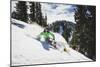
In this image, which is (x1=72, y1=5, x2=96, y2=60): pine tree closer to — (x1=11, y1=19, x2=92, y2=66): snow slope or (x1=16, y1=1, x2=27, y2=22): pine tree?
(x1=11, y1=19, x2=92, y2=66): snow slope

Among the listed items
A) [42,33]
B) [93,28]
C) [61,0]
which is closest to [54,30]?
[42,33]

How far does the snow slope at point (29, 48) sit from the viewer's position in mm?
2055

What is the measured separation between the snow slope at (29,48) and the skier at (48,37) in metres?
0.04

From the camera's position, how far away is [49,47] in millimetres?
2197

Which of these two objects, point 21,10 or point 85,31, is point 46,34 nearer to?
point 21,10

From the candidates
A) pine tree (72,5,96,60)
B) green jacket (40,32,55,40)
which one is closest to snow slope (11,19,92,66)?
green jacket (40,32,55,40)

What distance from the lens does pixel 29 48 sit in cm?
211

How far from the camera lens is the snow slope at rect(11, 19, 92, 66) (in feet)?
6.74

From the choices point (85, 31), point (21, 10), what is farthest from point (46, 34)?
point (85, 31)

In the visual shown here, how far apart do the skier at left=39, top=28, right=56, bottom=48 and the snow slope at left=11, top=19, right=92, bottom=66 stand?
0.14ft

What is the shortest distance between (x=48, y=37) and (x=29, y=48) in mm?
250

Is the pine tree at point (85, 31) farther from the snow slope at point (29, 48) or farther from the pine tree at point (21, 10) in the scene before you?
the pine tree at point (21, 10)

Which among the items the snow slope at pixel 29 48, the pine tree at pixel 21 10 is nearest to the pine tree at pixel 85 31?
the snow slope at pixel 29 48

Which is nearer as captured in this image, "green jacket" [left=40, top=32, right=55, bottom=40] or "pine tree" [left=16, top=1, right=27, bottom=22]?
"pine tree" [left=16, top=1, right=27, bottom=22]
